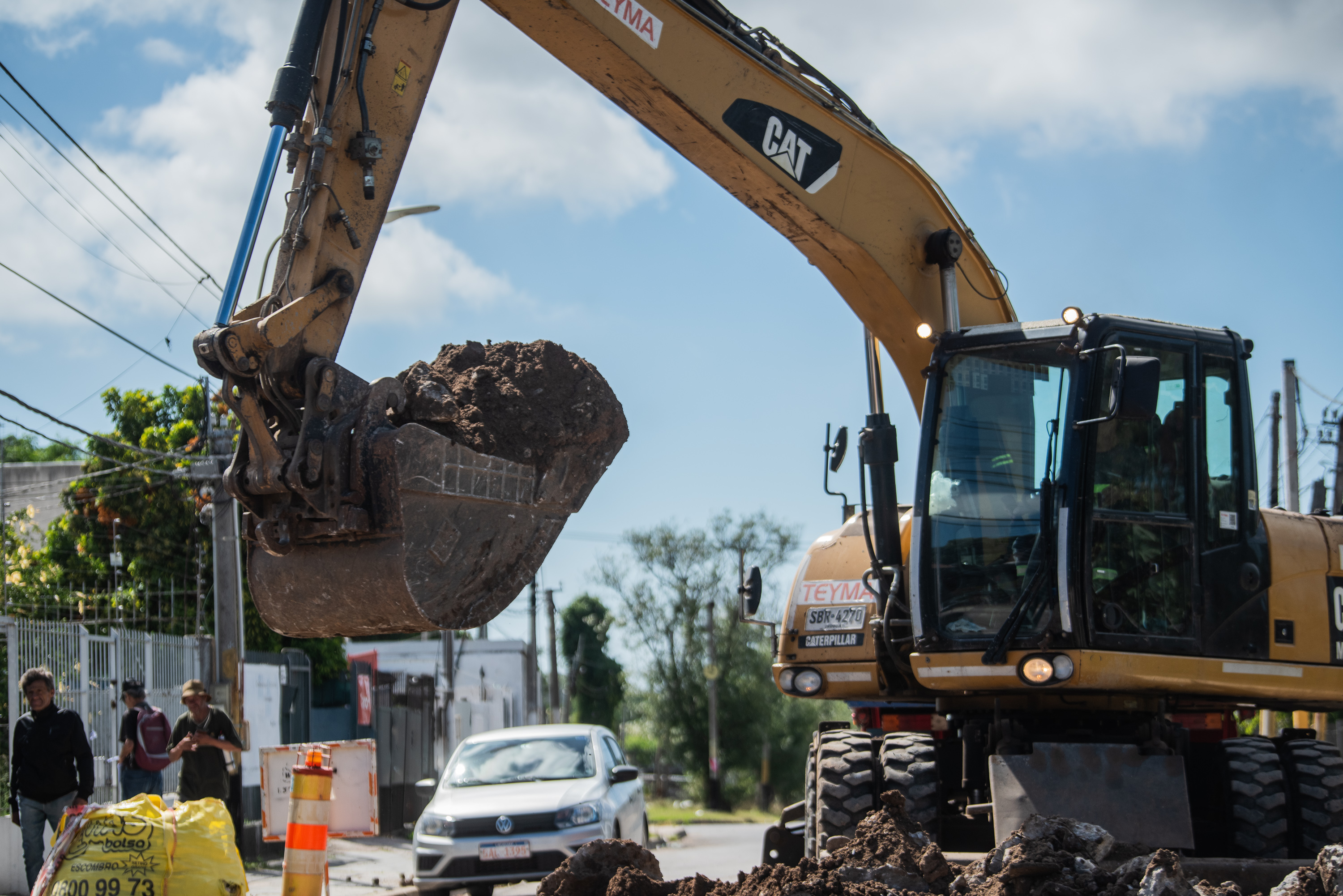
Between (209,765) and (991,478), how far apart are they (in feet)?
19.9

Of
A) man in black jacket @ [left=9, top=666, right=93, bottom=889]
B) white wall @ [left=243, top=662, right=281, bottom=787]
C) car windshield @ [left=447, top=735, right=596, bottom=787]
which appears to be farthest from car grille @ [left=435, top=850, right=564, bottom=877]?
white wall @ [left=243, top=662, right=281, bottom=787]

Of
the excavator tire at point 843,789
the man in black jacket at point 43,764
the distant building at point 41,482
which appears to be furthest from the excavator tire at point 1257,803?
the distant building at point 41,482

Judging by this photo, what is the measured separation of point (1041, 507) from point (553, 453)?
249 centimetres

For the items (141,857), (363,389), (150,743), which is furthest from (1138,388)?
(150,743)

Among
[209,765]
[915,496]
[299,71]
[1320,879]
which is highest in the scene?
[299,71]

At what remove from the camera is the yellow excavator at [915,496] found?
16.0 feet

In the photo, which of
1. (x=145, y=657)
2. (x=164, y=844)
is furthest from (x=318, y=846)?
(x=145, y=657)

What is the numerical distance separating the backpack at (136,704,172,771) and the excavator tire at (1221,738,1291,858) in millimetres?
7183

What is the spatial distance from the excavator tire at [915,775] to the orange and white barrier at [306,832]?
280cm

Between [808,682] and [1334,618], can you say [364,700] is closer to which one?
[808,682]

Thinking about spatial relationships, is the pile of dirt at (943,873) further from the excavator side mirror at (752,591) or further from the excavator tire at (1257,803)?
the excavator side mirror at (752,591)

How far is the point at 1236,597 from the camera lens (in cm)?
657

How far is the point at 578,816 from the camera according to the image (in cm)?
1025

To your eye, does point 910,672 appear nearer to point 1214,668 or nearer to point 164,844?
point 1214,668
